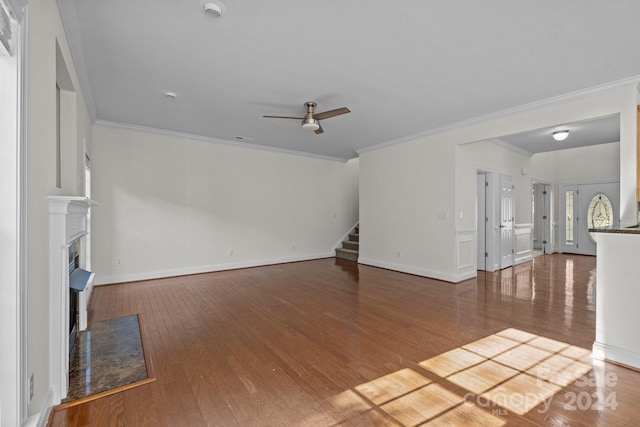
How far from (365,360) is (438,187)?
3806mm

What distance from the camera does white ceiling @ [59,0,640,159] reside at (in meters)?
2.21

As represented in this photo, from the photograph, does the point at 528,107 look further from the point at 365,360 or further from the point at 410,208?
the point at 365,360

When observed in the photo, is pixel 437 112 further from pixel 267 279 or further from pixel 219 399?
pixel 219 399

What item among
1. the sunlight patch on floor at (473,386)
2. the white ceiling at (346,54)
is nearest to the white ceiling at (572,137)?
the white ceiling at (346,54)

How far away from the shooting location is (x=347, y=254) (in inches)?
298

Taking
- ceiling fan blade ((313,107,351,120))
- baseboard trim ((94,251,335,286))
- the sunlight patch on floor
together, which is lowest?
the sunlight patch on floor

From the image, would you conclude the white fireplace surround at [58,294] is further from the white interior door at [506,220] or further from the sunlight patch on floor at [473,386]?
the white interior door at [506,220]

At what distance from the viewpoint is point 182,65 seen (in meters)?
3.01

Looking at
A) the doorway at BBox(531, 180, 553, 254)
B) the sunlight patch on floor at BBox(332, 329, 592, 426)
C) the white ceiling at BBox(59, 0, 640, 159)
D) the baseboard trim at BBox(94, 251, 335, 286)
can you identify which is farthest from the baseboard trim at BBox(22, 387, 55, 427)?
the doorway at BBox(531, 180, 553, 254)

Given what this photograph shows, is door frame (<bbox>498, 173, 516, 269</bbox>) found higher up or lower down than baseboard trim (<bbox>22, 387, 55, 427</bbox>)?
higher up

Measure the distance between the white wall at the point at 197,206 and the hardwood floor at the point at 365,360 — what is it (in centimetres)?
90

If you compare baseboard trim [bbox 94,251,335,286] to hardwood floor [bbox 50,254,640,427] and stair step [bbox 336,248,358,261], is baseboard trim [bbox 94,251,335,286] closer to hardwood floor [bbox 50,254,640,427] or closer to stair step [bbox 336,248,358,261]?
hardwood floor [bbox 50,254,640,427]

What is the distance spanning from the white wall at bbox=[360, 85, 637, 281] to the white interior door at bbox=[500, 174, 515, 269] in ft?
1.41

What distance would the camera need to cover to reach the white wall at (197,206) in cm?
500
